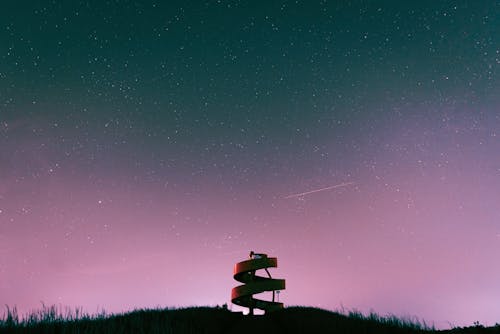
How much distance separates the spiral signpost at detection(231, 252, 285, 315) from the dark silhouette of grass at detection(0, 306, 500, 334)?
168 inches

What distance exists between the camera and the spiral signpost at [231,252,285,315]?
27.2 metres

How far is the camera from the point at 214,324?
55.9 feet

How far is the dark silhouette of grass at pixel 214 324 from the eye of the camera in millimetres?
9231

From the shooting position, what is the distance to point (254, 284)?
27.2 metres

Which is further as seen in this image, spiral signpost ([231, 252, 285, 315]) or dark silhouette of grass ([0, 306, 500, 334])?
spiral signpost ([231, 252, 285, 315])

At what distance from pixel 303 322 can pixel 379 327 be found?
4.22m

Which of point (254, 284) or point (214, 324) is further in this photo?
point (254, 284)

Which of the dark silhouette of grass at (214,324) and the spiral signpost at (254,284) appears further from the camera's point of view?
the spiral signpost at (254,284)

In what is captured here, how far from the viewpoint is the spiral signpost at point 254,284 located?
89.1 feet

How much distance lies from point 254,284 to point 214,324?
1040cm

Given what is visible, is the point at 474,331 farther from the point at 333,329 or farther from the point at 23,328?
the point at 23,328

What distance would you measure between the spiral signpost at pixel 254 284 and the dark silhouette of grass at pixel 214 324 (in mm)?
4269

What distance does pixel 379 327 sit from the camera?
1422 centimetres

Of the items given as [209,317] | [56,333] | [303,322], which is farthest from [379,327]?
[56,333]
